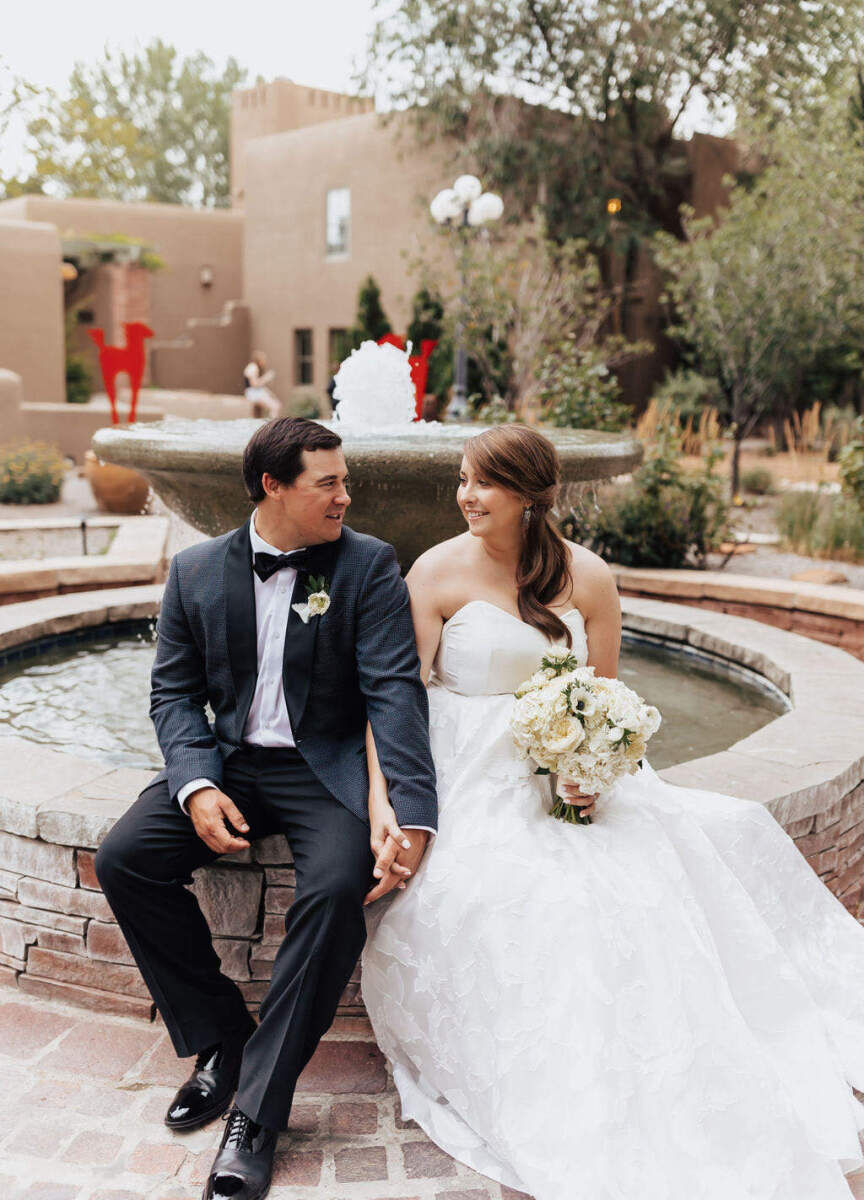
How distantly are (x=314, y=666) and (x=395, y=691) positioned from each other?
0.22 metres

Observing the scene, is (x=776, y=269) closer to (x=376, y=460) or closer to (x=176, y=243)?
(x=376, y=460)

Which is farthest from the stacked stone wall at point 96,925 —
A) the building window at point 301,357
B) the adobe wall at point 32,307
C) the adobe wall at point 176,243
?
the adobe wall at point 176,243

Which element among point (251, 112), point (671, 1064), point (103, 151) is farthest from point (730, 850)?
point (103, 151)

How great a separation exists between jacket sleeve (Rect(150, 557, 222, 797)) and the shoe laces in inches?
31.1

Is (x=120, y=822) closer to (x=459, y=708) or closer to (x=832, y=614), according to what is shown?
(x=459, y=708)

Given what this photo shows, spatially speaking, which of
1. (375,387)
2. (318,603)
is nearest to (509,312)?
(375,387)

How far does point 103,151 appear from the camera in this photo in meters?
41.9

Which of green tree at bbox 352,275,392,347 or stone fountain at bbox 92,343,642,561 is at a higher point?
green tree at bbox 352,275,392,347

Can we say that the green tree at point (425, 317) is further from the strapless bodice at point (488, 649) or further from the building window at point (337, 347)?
the strapless bodice at point (488, 649)

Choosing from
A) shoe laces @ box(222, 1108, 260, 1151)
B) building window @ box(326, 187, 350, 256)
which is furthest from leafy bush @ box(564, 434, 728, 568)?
building window @ box(326, 187, 350, 256)

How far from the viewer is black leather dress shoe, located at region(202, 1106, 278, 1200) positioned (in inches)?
88.3

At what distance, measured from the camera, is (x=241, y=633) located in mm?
2771

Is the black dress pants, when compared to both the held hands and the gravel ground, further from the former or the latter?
the gravel ground

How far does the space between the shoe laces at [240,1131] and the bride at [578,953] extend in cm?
39
